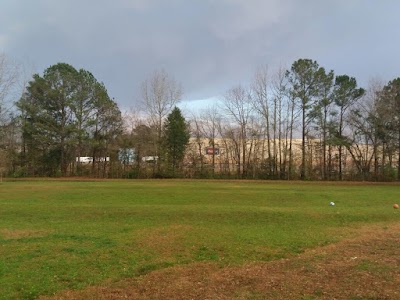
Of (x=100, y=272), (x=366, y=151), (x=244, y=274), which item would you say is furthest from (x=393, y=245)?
(x=366, y=151)

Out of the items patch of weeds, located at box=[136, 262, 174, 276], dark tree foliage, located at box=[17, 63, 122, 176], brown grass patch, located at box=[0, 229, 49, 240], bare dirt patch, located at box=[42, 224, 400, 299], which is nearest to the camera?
bare dirt patch, located at box=[42, 224, 400, 299]

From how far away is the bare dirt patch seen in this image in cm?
588

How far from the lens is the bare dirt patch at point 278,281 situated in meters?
5.88

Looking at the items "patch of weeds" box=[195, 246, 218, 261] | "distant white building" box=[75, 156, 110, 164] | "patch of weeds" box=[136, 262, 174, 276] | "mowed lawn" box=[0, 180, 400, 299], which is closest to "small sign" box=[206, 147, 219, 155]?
"distant white building" box=[75, 156, 110, 164]

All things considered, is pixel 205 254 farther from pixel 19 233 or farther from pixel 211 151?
pixel 211 151

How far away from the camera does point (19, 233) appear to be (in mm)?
11484

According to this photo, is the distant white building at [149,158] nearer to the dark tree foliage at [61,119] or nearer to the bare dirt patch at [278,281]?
the dark tree foliage at [61,119]

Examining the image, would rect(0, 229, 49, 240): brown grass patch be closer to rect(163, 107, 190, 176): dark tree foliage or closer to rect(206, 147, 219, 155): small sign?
rect(163, 107, 190, 176): dark tree foliage

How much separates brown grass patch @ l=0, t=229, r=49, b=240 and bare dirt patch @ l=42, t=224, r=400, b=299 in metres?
5.56

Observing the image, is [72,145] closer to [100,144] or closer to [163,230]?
[100,144]

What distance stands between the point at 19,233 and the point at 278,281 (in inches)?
328

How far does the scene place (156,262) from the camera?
26.4 ft

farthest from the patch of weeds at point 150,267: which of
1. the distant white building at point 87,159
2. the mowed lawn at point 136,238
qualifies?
the distant white building at point 87,159

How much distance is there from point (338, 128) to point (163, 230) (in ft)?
150
